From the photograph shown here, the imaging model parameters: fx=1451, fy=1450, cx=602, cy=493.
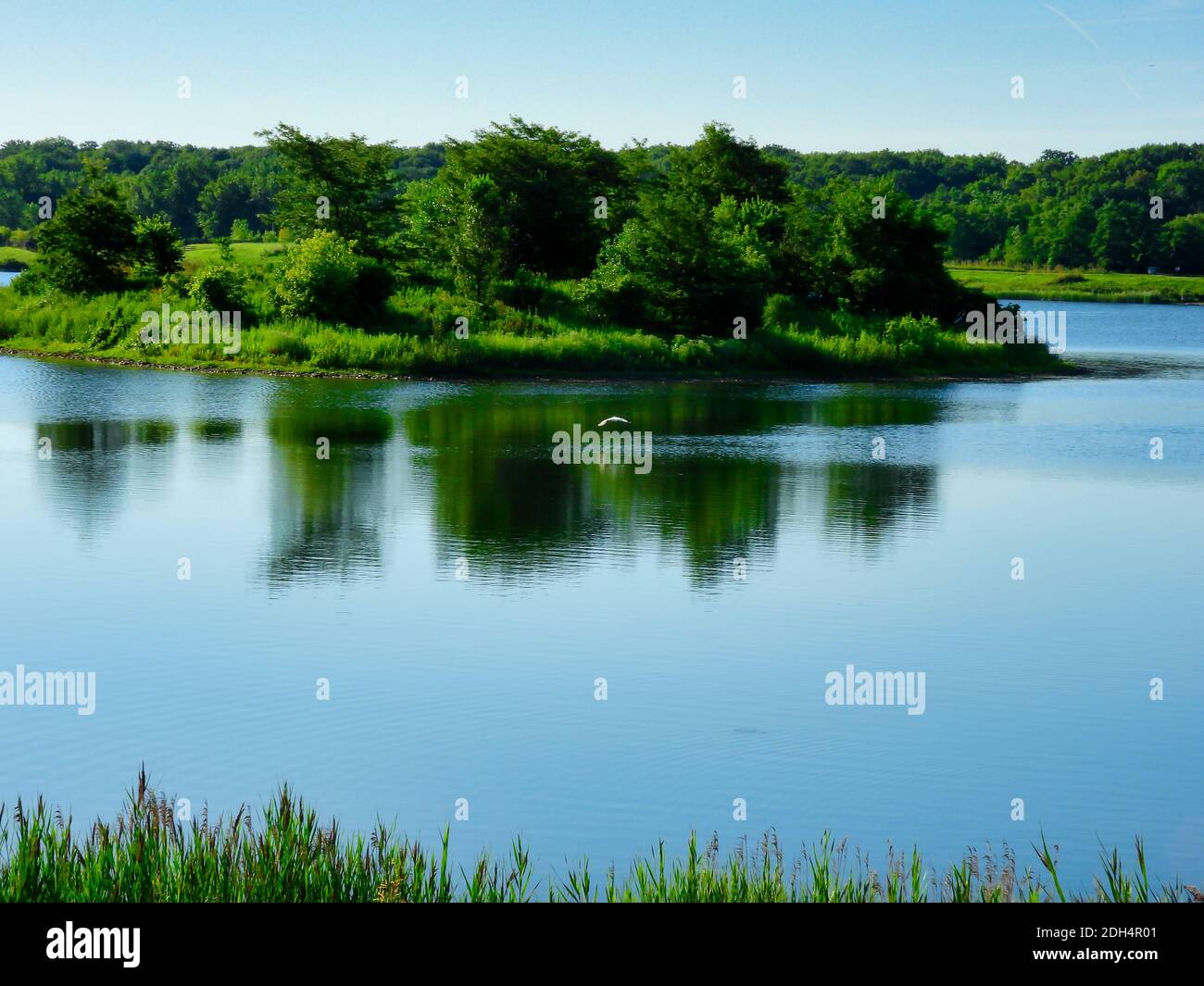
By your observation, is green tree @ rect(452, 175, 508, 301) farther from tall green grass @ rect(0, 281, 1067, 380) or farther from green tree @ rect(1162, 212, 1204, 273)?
green tree @ rect(1162, 212, 1204, 273)

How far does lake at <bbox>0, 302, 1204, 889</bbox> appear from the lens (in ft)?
35.2

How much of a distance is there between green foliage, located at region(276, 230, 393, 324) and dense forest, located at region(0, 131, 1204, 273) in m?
39.6

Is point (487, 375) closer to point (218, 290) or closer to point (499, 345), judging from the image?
point (499, 345)

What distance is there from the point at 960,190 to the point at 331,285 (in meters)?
119

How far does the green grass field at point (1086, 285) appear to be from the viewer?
116m

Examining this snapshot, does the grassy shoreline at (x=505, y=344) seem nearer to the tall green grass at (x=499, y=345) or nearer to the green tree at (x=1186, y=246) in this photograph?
the tall green grass at (x=499, y=345)

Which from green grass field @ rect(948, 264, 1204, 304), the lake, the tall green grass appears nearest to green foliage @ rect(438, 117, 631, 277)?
the tall green grass

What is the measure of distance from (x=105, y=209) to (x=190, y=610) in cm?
4022

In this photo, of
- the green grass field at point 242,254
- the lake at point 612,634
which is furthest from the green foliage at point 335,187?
the lake at point 612,634

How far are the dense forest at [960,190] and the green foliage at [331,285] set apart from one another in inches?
1557

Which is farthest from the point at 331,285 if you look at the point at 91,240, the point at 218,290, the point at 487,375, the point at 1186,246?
the point at 1186,246
